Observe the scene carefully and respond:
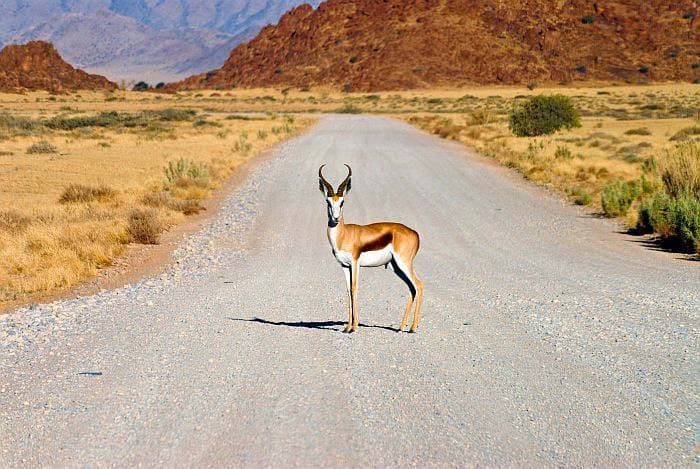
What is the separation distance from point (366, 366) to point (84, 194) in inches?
652

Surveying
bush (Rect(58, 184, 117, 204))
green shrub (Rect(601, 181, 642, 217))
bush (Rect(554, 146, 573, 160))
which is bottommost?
bush (Rect(554, 146, 573, 160))

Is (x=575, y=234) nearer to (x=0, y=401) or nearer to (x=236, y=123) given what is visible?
(x=0, y=401)

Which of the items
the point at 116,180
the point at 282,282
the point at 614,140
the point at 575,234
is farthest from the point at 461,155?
the point at 282,282

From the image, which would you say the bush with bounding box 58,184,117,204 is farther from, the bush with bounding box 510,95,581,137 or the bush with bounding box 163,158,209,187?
the bush with bounding box 510,95,581,137

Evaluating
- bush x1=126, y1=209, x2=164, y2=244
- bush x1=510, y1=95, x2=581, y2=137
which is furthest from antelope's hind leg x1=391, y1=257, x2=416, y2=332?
bush x1=510, y1=95, x2=581, y2=137

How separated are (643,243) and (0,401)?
12.0 meters

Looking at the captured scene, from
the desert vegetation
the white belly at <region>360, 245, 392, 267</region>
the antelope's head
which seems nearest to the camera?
the antelope's head

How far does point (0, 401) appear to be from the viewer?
6.50 m

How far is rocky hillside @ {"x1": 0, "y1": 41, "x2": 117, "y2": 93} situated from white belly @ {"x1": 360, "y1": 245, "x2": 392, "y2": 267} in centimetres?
13758

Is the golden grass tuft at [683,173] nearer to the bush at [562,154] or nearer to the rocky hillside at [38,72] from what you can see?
the bush at [562,154]

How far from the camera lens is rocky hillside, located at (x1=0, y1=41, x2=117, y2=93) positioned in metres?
139

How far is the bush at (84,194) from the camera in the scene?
71.0ft

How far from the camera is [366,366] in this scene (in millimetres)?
7199

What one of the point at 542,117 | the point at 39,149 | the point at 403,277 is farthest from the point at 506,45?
the point at 403,277
